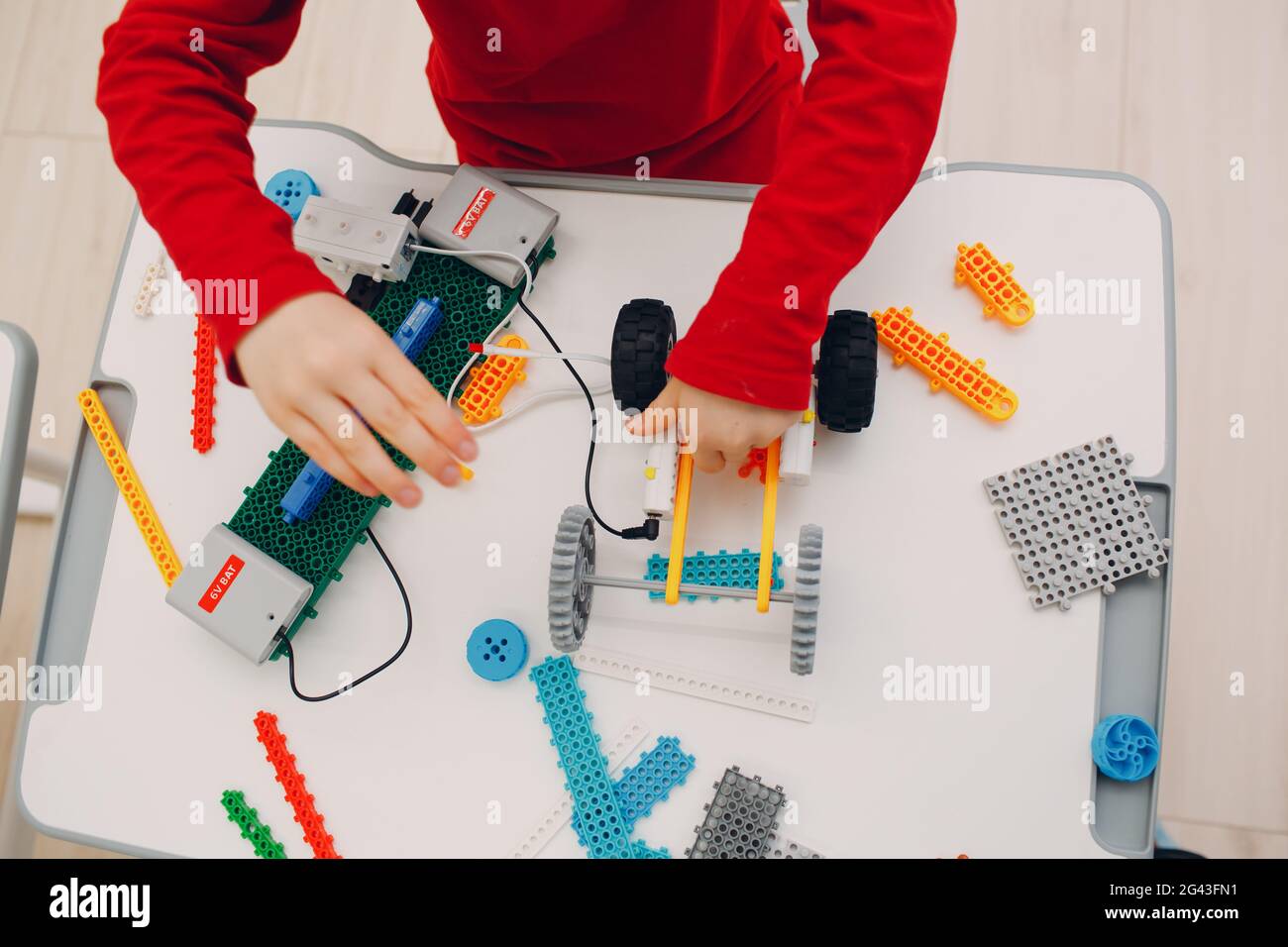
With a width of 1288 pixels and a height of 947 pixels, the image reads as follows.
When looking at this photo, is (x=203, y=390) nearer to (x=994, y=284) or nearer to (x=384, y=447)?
(x=384, y=447)

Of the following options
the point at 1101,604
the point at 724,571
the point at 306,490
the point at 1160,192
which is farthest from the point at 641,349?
the point at 1160,192

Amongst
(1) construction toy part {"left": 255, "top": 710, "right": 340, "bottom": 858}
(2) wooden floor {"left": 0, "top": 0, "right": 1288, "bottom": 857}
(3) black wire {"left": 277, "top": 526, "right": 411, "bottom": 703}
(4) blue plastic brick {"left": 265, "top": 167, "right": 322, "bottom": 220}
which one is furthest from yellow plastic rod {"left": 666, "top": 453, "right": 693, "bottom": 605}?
(2) wooden floor {"left": 0, "top": 0, "right": 1288, "bottom": 857}

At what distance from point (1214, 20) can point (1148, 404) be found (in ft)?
3.31

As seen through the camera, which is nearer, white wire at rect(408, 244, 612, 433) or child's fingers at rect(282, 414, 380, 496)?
child's fingers at rect(282, 414, 380, 496)

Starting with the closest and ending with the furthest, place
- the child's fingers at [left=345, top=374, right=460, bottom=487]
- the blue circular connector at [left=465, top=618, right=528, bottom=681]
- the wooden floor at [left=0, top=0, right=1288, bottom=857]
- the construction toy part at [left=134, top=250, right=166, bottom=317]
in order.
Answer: the child's fingers at [left=345, top=374, right=460, bottom=487], the blue circular connector at [left=465, top=618, right=528, bottom=681], the construction toy part at [left=134, top=250, right=166, bottom=317], the wooden floor at [left=0, top=0, right=1288, bottom=857]

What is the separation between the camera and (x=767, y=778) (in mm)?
695

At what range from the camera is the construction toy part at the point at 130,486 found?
0.76 meters

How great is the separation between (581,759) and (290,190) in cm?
55

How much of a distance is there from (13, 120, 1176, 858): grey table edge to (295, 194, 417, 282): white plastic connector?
0.28 ft

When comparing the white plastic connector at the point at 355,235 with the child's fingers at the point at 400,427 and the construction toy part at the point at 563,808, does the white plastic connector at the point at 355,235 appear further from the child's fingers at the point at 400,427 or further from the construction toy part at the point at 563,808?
the construction toy part at the point at 563,808

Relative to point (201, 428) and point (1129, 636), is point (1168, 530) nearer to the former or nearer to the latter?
point (1129, 636)

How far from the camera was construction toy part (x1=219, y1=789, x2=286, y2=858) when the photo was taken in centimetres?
70

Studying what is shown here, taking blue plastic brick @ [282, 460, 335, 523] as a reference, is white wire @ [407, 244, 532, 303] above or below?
above

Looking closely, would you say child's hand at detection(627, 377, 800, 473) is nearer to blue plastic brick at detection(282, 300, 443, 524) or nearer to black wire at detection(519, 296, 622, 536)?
black wire at detection(519, 296, 622, 536)
